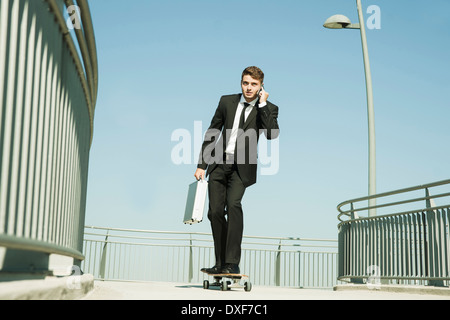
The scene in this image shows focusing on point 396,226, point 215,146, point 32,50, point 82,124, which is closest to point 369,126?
point 396,226

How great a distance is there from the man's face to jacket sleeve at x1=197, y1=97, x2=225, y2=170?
0.32m

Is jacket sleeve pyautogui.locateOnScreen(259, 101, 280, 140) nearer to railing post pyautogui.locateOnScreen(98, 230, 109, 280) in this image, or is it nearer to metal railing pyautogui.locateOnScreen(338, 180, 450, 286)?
metal railing pyautogui.locateOnScreen(338, 180, 450, 286)

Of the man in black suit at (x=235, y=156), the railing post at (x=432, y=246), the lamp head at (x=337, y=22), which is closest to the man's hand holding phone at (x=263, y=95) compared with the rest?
the man in black suit at (x=235, y=156)

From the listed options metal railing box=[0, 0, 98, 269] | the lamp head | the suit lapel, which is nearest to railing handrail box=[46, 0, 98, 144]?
metal railing box=[0, 0, 98, 269]

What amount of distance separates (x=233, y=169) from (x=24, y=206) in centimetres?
360

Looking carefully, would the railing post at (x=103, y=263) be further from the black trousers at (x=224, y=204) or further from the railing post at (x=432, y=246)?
the railing post at (x=432, y=246)

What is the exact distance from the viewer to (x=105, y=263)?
13.8 meters

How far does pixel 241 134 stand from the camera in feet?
20.1

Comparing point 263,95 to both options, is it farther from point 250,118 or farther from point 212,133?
point 212,133

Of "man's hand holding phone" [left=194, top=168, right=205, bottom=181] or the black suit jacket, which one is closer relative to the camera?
the black suit jacket

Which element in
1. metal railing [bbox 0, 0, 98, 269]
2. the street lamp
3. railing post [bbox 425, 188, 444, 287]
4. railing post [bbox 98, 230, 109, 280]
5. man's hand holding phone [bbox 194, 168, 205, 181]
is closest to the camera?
metal railing [bbox 0, 0, 98, 269]

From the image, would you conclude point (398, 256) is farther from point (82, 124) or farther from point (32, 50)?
point (32, 50)

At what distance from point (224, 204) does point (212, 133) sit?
31.1 inches

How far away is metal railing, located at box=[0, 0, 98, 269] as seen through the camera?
240cm
